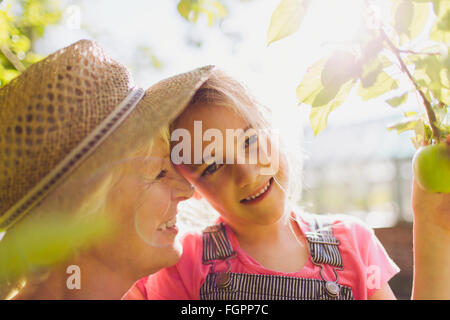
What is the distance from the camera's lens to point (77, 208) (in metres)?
0.88

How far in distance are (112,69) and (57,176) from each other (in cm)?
33

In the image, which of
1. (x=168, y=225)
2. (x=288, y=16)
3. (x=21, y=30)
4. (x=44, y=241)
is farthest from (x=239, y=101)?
(x=21, y=30)

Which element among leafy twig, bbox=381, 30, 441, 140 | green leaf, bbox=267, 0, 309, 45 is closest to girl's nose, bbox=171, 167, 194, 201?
green leaf, bbox=267, 0, 309, 45

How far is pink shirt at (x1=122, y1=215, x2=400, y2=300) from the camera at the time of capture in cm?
132

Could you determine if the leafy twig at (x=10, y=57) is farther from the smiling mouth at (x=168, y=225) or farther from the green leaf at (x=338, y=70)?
the green leaf at (x=338, y=70)

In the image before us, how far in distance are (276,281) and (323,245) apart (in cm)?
23

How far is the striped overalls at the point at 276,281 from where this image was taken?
4.20ft

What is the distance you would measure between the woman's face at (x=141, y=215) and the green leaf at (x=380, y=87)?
24.1 inches

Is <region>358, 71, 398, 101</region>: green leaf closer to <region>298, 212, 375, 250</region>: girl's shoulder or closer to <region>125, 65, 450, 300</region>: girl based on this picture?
<region>125, 65, 450, 300</region>: girl

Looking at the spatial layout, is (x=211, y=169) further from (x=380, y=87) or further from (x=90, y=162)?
(x=380, y=87)

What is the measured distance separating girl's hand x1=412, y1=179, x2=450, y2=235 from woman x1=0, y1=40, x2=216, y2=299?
0.66 m

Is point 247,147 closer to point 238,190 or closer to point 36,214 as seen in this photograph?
point 238,190

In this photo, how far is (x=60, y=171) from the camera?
2.76 ft

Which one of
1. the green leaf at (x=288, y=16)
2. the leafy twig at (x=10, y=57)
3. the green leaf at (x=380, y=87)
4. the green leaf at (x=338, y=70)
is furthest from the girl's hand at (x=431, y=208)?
the leafy twig at (x=10, y=57)
